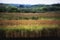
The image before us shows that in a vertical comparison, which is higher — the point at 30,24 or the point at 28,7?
the point at 28,7

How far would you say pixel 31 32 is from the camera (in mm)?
1208

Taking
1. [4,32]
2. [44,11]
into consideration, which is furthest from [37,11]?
[4,32]

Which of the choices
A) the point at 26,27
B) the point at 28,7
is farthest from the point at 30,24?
the point at 28,7

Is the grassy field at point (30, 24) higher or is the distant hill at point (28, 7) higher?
the distant hill at point (28, 7)

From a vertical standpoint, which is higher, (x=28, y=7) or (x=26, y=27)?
(x=28, y=7)

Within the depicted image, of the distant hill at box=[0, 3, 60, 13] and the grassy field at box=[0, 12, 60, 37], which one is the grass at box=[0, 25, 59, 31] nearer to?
the grassy field at box=[0, 12, 60, 37]

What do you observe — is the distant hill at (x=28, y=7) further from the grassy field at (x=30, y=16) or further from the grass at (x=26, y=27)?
the grass at (x=26, y=27)

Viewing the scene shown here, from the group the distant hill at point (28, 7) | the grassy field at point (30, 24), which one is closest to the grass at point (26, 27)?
the grassy field at point (30, 24)

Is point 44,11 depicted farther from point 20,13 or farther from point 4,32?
point 4,32

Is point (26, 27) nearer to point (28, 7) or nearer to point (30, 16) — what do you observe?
point (30, 16)

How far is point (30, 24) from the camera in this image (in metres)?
1.23

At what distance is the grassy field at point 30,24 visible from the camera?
3.95 feet

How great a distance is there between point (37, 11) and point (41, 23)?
15 centimetres

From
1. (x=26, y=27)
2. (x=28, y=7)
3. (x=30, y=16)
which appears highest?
(x=28, y=7)
